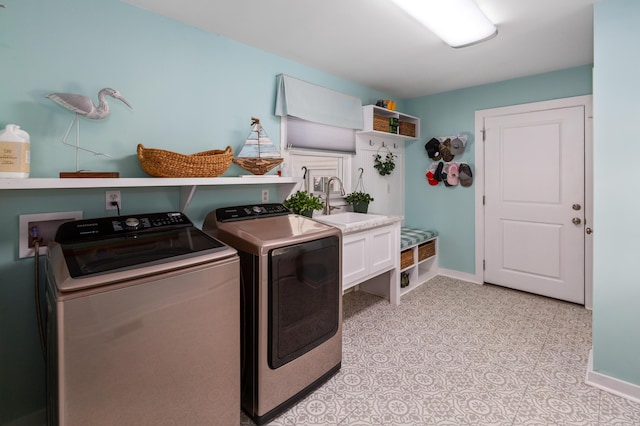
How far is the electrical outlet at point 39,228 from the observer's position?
5.44 feet

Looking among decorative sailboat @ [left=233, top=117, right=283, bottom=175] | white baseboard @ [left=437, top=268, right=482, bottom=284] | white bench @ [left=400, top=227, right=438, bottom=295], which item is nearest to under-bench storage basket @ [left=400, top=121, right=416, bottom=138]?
white bench @ [left=400, top=227, right=438, bottom=295]

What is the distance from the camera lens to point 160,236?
1.71 metres

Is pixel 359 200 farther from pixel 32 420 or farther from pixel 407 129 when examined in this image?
pixel 32 420

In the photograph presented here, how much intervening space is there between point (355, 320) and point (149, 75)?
243 centimetres

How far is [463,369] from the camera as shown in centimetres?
221

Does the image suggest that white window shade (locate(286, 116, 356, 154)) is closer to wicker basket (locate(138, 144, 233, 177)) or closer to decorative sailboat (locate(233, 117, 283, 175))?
decorative sailboat (locate(233, 117, 283, 175))

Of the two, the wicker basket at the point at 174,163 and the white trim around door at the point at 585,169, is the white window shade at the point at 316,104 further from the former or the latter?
the white trim around door at the point at 585,169

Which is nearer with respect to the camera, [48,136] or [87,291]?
[87,291]

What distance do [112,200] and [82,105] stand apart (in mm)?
531

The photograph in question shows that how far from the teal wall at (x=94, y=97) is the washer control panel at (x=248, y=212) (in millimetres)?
261

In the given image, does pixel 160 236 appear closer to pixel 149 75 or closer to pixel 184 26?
pixel 149 75

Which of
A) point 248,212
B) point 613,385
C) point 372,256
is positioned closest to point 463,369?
point 613,385

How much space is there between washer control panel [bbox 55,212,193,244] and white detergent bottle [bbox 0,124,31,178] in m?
0.29

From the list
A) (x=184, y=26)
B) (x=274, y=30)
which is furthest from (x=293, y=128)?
(x=184, y=26)
